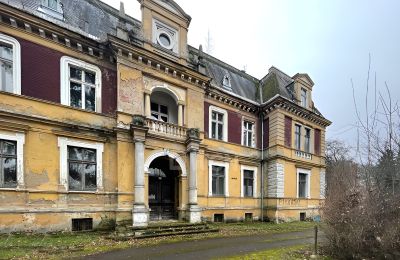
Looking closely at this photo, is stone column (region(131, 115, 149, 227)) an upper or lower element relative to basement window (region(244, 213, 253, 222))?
upper

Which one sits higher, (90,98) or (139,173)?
(90,98)

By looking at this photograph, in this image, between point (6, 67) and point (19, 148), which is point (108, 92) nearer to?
point (6, 67)

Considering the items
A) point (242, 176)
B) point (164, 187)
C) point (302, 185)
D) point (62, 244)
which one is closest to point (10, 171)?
point (62, 244)

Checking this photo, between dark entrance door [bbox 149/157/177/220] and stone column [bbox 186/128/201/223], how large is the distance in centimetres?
161

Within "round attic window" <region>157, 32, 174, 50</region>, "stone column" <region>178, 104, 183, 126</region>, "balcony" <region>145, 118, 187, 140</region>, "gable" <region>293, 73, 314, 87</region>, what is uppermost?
"round attic window" <region>157, 32, 174, 50</region>

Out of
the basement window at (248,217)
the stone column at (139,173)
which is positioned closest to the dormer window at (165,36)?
the stone column at (139,173)

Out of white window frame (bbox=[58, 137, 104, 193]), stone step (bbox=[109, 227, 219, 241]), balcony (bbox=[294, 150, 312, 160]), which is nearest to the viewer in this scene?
stone step (bbox=[109, 227, 219, 241])

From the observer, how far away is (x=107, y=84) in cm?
1255

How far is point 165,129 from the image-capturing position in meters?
13.6

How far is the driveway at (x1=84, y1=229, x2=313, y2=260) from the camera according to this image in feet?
25.5

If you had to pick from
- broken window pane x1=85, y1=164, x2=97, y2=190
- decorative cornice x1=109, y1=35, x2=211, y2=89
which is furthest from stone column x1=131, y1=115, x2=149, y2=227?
decorative cornice x1=109, y1=35, x2=211, y2=89

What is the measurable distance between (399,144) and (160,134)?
32.7 feet

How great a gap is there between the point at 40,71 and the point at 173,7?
8.27m

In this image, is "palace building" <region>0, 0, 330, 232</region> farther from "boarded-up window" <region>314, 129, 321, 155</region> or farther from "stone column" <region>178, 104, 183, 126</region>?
"boarded-up window" <region>314, 129, 321, 155</region>
